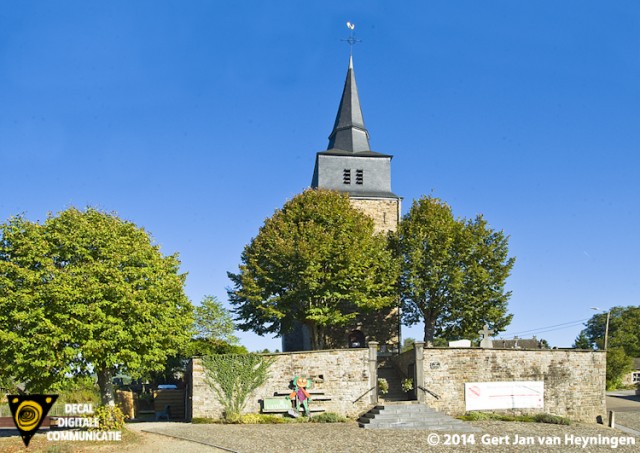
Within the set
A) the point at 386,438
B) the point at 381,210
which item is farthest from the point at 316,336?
the point at 386,438

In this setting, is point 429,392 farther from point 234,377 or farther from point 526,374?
Result: point 234,377

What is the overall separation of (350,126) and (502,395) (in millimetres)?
22078

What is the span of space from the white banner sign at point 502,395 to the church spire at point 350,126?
19.8 m

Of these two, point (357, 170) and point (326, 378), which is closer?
point (326, 378)

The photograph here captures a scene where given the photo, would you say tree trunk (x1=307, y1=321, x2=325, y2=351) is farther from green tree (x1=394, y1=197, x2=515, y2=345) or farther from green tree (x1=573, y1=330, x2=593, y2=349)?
green tree (x1=573, y1=330, x2=593, y2=349)

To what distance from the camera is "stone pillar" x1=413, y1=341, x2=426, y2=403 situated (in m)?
22.9

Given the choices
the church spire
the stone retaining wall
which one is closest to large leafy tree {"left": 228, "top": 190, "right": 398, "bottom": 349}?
the stone retaining wall

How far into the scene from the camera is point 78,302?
17.7 m

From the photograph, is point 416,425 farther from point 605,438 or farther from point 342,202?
point 342,202

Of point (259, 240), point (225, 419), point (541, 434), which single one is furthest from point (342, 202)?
point (541, 434)

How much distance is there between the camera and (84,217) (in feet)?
64.3

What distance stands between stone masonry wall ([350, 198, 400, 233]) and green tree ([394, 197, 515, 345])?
127 inches

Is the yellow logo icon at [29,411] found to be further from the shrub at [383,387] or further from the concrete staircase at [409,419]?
the shrub at [383,387]

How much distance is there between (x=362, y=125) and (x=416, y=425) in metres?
24.9
